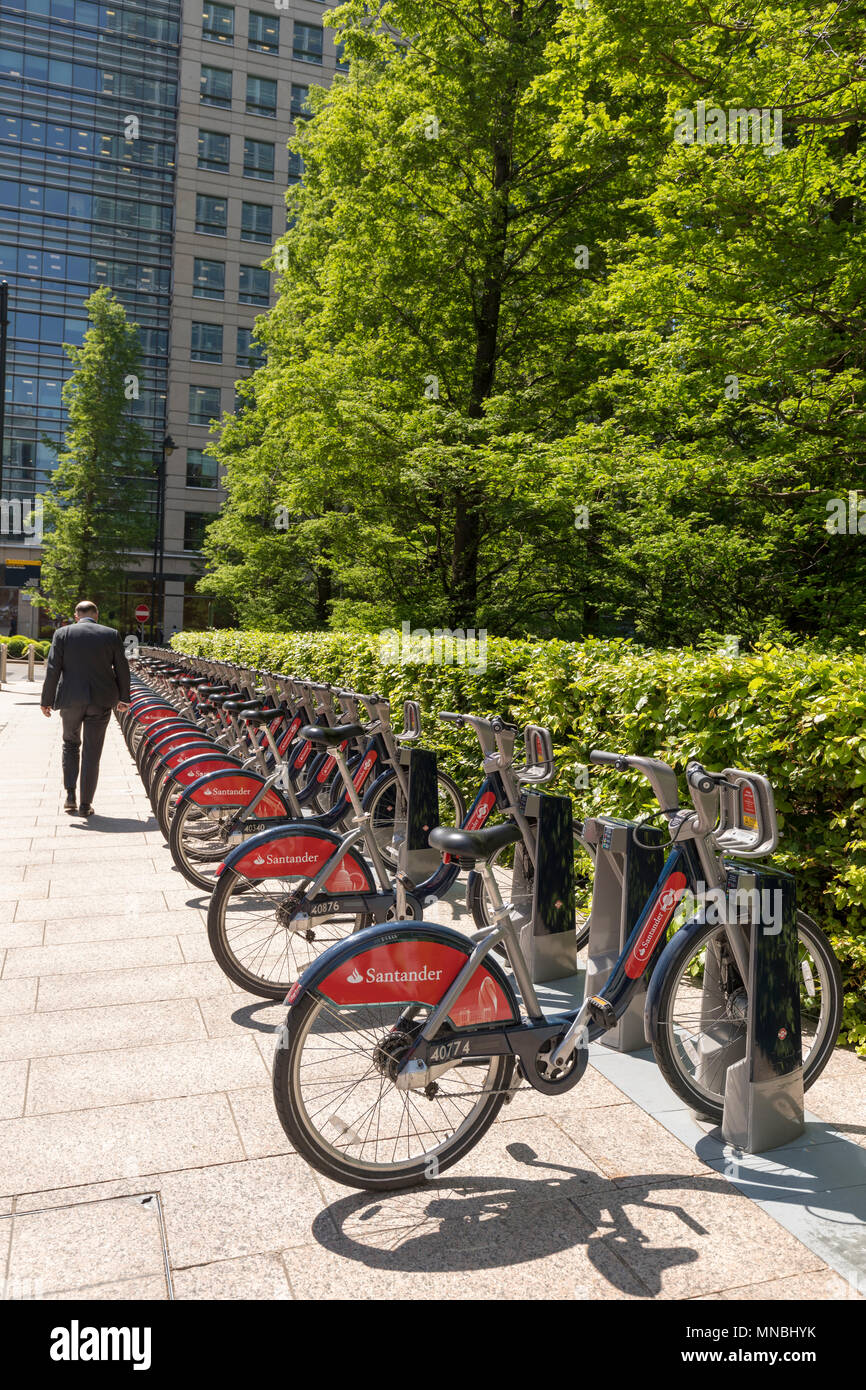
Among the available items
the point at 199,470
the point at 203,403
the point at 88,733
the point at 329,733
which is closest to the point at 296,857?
the point at 329,733

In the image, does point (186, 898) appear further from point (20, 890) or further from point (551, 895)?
point (551, 895)

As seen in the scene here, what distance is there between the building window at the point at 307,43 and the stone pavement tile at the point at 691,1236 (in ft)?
192

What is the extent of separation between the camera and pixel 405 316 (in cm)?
1446

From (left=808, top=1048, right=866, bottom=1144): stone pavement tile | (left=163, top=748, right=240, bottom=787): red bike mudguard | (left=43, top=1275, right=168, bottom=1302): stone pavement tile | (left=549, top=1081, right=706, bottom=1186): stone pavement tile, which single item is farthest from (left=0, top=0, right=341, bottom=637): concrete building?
(left=43, top=1275, right=168, bottom=1302): stone pavement tile

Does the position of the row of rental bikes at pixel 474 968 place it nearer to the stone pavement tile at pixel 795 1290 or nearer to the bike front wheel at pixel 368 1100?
the bike front wheel at pixel 368 1100

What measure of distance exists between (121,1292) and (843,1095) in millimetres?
2553

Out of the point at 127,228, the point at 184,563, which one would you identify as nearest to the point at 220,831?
the point at 184,563

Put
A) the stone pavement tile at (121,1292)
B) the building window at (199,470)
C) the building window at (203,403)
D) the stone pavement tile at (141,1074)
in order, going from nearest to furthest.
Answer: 1. the stone pavement tile at (121,1292)
2. the stone pavement tile at (141,1074)
3. the building window at (203,403)
4. the building window at (199,470)

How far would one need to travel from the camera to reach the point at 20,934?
5.39m

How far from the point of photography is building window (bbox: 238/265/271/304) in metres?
50.7

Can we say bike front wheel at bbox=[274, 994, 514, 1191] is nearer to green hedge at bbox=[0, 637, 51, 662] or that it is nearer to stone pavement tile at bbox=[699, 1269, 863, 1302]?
stone pavement tile at bbox=[699, 1269, 863, 1302]

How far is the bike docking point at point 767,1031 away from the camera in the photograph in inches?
123

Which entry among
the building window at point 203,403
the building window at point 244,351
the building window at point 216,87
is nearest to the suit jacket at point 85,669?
the building window at point 203,403

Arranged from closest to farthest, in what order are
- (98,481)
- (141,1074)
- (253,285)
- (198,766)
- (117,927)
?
1. (141,1074)
2. (117,927)
3. (198,766)
4. (98,481)
5. (253,285)
